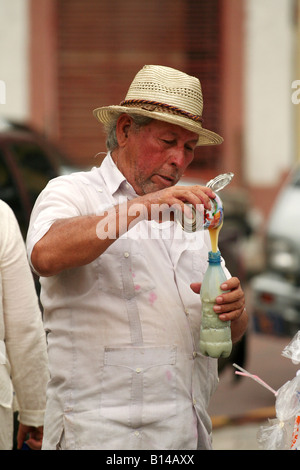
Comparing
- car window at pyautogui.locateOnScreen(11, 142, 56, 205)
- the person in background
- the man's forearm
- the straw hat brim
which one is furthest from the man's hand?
car window at pyautogui.locateOnScreen(11, 142, 56, 205)

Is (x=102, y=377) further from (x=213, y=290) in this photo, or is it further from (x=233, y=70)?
(x=233, y=70)

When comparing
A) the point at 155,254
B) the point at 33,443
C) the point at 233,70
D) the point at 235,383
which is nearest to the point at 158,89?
the point at 155,254

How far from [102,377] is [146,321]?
7.9 inches

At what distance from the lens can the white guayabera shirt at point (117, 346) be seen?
98.0 inches

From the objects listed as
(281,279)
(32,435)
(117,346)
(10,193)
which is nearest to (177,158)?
(117,346)

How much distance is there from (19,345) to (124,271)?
519 mm

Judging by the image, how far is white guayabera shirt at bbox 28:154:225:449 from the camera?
2490mm

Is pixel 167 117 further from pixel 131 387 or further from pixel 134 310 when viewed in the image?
pixel 131 387

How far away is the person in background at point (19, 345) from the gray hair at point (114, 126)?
1.27 feet

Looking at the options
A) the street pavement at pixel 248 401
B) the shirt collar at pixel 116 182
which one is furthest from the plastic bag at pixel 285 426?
the street pavement at pixel 248 401

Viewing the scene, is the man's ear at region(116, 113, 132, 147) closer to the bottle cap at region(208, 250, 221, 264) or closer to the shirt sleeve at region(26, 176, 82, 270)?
the shirt sleeve at region(26, 176, 82, 270)

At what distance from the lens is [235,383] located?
650cm

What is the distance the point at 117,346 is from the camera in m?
2.50

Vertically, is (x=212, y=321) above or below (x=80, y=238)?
below
